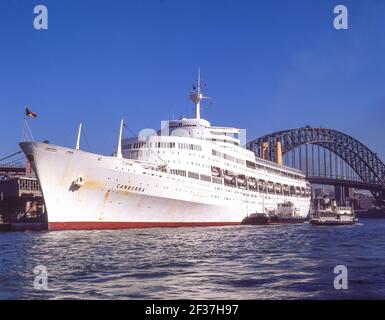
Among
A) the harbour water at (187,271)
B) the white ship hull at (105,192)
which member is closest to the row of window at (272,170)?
the white ship hull at (105,192)

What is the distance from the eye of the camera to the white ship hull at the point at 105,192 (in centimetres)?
4366

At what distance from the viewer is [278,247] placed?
3234cm

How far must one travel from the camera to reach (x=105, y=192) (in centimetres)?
4525

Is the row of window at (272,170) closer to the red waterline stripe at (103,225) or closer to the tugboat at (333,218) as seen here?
the tugboat at (333,218)

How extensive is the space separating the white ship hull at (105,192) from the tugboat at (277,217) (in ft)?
64.4

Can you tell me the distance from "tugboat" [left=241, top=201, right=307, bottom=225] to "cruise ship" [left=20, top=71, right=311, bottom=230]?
1.28m

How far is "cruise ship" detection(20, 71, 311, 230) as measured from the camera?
4391 cm

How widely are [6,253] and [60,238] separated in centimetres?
814

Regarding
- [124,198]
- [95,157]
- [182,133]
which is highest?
[182,133]

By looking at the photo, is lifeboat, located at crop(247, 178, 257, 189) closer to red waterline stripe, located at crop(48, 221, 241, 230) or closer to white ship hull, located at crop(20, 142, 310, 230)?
white ship hull, located at crop(20, 142, 310, 230)
